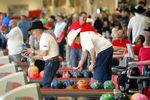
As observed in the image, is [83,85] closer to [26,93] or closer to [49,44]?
[49,44]

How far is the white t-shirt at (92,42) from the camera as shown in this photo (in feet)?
20.7

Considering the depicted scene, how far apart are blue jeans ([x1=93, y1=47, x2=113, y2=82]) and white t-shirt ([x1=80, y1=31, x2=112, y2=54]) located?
0.27 ft

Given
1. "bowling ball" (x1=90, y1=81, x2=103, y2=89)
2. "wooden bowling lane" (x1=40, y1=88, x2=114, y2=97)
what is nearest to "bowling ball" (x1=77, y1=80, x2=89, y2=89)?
"bowling ball" (x1=90, y1=81, x2=103, y2=89)

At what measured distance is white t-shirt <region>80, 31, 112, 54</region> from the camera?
248 inches

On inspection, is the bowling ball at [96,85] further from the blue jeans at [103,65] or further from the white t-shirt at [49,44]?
the white t-shirt at [49,44]

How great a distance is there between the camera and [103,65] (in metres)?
6.61

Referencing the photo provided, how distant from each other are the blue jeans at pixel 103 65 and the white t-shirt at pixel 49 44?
716 millimetres

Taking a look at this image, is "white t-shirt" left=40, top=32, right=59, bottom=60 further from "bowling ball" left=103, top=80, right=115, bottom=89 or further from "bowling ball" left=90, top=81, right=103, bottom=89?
"bowling ball" left=103, top=80, right=115, bottom=89

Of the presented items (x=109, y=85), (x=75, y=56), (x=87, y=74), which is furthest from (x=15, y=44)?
(x=109, y=85)

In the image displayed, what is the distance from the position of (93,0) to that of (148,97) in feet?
62.5

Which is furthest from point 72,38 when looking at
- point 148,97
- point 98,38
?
point 148,97

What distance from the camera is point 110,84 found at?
20.1 ft

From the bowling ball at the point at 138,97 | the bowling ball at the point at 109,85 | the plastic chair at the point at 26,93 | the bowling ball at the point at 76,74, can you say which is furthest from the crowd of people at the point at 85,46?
the plastic chair at the point at 26,93

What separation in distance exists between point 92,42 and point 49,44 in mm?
720
